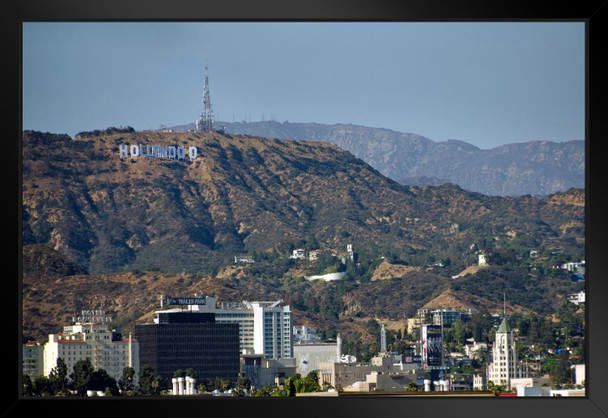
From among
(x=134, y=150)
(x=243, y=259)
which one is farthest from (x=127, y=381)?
(x=134, y=150)

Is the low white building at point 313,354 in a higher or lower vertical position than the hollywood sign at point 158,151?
lower

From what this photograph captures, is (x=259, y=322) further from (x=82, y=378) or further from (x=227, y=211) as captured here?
(x=82, y=378)

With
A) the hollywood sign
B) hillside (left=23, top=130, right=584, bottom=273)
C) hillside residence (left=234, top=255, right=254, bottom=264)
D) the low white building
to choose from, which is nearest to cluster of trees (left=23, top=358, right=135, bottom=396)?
the low white building

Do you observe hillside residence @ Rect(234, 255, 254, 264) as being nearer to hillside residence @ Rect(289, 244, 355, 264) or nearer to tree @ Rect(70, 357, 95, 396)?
hillside residence @ Rect(289, 244, 355, 264)

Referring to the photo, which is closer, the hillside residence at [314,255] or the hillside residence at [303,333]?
the hillside residence at [303,333]

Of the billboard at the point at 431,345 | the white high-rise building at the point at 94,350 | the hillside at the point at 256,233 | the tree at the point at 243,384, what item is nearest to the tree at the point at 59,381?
the white high-rise building at the point at 94,350

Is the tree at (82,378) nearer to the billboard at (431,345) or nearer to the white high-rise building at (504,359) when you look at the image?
the billboard at (431,345)

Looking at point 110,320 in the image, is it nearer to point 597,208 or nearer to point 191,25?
point 191,25

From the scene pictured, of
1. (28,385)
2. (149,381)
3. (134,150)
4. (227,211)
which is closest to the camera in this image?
(28,385)

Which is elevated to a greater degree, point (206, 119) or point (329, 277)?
point (206, 119)
